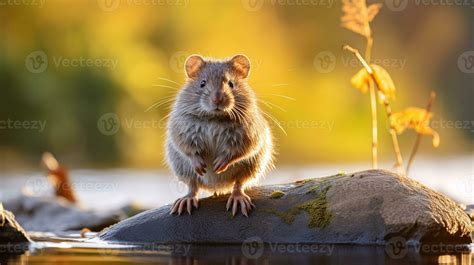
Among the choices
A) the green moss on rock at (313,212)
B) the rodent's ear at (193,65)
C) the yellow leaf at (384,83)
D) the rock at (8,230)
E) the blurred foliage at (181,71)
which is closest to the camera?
the rock at (8,230)

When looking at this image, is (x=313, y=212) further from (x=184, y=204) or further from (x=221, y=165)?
(x=184, y=204)

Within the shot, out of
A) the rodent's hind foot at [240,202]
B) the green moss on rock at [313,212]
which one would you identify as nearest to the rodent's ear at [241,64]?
the rodent's hind foot at [240,202]

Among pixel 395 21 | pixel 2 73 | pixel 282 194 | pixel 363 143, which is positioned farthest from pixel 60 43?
pixel 282 194

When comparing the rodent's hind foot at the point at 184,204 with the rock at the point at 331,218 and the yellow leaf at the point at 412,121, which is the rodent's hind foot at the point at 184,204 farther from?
the yellow leaf at the point at 412,121

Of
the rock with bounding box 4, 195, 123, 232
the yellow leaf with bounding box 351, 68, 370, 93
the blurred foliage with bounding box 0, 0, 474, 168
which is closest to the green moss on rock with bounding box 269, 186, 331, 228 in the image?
the yellow leaf with bounding box 351, 68, 370, 93

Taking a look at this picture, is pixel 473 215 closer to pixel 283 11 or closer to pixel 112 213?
pixel 112 213

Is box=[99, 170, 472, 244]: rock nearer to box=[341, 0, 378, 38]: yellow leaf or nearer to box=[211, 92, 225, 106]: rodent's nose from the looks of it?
box=[211, 92, 225, 106]: rodent's nose
